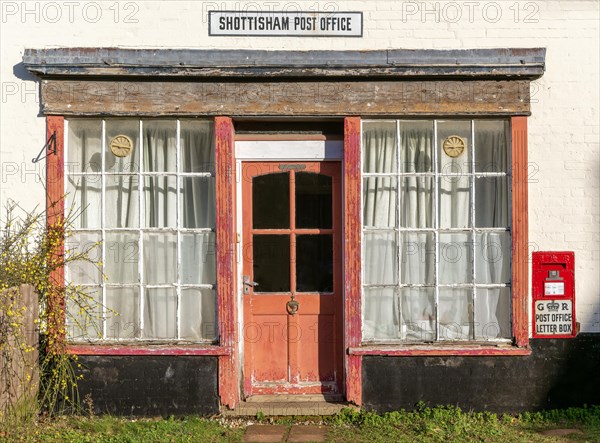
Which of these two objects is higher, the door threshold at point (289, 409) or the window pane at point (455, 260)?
the window pane at point (455, 260)

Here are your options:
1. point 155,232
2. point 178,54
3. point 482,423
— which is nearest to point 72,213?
point 155,232

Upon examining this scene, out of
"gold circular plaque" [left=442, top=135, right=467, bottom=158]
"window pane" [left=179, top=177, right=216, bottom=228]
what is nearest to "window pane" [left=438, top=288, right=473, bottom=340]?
"gold circular plaque" [left=442, top=135, right=467, bottom=158]

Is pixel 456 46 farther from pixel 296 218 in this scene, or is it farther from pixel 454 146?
pixel 296 218

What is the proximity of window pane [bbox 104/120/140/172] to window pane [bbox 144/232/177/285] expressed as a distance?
0.65 meters

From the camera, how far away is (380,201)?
758 cm

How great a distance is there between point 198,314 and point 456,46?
3351mm

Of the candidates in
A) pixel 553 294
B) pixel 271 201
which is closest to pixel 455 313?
pixel 553 294

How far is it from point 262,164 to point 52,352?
252 cm

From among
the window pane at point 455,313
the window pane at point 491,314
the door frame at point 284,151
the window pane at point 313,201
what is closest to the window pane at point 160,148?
the door frame at point 284,151

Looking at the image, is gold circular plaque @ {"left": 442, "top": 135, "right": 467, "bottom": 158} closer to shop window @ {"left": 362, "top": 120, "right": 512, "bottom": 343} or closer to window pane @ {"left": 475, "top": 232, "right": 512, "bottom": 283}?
shop window @ {"left": 362, "top": 120, "right": 512, "bottom": 343}

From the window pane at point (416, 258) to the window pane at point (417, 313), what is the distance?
11cm

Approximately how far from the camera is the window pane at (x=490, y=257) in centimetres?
752

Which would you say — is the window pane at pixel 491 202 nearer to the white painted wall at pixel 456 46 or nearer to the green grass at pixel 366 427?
the white painted wall at pixel 456 46

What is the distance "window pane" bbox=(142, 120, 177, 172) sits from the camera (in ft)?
24.8
